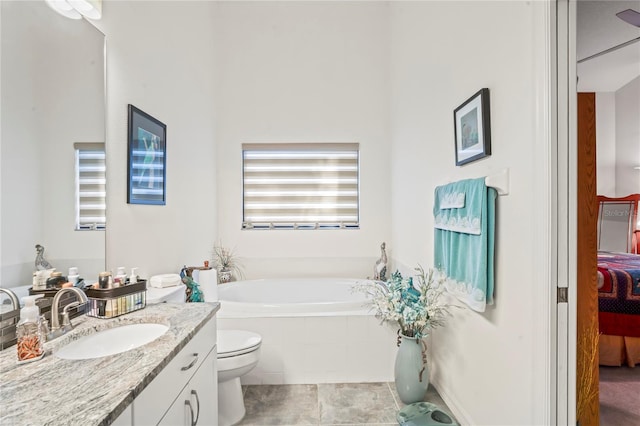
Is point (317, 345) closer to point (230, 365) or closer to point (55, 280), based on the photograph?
point (230, 365)

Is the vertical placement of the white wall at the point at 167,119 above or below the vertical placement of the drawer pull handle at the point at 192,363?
above

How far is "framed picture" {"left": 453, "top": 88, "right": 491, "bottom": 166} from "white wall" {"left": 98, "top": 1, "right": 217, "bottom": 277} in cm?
198

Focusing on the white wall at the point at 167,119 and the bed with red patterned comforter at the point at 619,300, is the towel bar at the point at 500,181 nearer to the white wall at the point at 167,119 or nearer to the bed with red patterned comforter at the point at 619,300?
the bed with red patterned comforter at the point at 619,300

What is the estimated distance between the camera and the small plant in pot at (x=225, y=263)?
3.22m

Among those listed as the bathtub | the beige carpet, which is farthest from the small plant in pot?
the beige carpet

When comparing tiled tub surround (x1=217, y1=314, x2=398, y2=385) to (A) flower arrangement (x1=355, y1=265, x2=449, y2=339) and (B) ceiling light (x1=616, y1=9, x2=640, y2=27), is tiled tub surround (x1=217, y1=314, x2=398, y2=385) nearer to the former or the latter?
(A) flower arrangement (x1=355, y1=265, x2=449, y2=339)

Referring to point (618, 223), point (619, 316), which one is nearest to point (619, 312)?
point (619, 316)

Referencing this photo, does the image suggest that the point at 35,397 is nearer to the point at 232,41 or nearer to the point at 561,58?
the point at 561,58

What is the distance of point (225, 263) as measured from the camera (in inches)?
131

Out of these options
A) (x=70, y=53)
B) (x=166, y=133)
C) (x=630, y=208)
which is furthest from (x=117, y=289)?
(x=630, y=208)

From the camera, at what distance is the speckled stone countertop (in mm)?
676

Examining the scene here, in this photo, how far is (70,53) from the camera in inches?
53.7

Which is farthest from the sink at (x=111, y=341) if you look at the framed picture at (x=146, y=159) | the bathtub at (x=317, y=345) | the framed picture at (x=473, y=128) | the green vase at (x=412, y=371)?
the framed picture at (x=473, y=128)

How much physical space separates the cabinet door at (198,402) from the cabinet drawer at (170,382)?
0.03 metres
